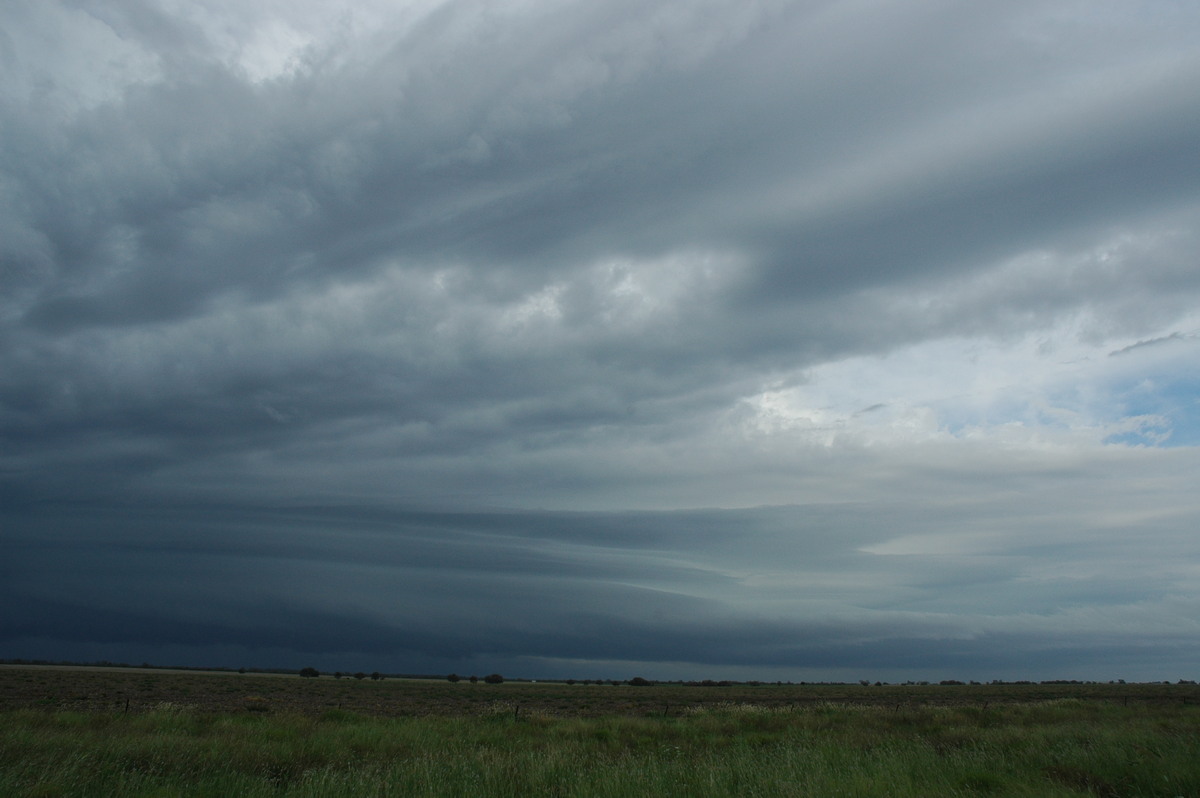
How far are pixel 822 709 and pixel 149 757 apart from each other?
33994 mm

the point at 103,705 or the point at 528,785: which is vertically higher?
the point at 528,785

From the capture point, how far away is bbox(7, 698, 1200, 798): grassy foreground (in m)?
13.5

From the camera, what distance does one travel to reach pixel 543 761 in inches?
687

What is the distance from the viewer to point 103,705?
37031 millimetres

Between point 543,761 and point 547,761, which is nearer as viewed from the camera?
point 547,761

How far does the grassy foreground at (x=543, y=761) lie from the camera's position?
44.2 ft

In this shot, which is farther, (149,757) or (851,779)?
(149,757)

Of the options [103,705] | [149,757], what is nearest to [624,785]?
[149,757]

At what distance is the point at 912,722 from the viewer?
101 ft

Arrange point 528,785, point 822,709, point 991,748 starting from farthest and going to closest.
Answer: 1. point 822,709
2. point 991,748
3. point 528,785

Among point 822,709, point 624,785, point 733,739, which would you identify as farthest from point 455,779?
point 822,709

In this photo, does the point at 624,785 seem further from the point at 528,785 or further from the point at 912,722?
the point at 912,722

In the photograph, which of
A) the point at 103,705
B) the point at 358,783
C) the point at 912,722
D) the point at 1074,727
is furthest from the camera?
the point at 103,705

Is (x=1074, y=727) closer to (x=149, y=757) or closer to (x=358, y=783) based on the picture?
(x=358, y=783)
